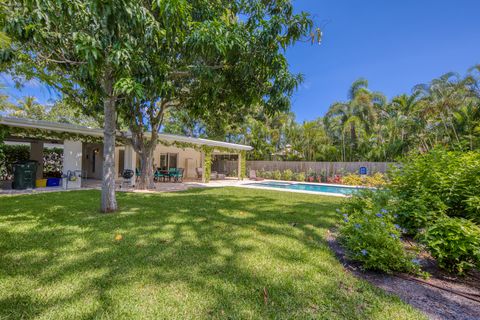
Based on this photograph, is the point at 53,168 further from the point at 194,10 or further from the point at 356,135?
the point at 356,135

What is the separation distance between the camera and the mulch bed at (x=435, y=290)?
8.53ft

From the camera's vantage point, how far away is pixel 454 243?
3.13 meters

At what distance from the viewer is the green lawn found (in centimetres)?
249

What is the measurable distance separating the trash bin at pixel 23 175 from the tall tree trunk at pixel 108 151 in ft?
25.0

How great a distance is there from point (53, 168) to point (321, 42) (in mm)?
20298

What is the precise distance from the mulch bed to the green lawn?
242 millimetres

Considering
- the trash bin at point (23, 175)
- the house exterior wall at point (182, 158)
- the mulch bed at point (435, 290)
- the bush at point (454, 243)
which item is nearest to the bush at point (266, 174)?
the house exterior wall at point (182, 158)

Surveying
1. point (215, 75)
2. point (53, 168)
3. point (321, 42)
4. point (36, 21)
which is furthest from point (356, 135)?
point (53, 168)

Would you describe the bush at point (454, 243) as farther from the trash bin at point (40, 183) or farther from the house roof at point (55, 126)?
the trash bin at point (40, 183)

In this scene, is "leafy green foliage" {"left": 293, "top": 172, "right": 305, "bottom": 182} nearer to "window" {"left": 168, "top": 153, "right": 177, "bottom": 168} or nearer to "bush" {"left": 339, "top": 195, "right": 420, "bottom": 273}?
"window" {"left": 168, "top": 153, "right": 177, "bottom": 168}

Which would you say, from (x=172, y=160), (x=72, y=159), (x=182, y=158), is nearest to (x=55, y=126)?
(x=72, y=159)

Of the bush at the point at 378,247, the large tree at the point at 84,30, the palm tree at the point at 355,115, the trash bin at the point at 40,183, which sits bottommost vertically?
the bush at the point at 378,247

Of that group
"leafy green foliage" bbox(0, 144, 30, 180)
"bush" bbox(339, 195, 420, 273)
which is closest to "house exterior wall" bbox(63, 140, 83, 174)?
"leafy green foliage" bbox(0, 144, 30, 180)

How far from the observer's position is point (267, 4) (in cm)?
702
